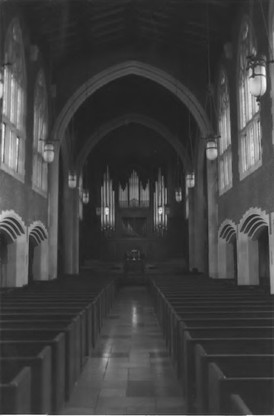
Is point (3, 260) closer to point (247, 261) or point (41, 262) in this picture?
point (41, 262)

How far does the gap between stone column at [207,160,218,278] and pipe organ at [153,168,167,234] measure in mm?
9955

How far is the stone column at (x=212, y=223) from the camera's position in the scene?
1753 cm

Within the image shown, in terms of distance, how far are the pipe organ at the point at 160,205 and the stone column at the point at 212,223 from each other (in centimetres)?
995

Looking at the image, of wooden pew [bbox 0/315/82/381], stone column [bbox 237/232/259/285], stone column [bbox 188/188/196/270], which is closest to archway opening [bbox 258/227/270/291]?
stone column [bbox 237/232/259/285]

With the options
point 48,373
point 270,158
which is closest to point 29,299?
point 48,373

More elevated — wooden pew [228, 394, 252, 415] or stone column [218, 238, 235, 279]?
stone column [218, 238, 235, 279]

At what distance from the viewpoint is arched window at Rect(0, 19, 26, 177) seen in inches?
486

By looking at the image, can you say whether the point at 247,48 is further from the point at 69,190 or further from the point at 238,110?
the point at 69,190

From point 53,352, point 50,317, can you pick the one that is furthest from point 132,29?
point 53,352

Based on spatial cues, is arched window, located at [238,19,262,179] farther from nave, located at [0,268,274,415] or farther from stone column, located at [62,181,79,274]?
stone column, located at [62,181,79,274]

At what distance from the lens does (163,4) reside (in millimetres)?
13273

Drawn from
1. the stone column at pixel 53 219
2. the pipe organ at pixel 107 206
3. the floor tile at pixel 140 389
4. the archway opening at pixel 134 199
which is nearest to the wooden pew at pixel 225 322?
the floor tile at pixel 140 389

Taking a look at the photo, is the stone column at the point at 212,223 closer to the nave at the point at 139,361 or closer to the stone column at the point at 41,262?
the stone column at the point at 41,262

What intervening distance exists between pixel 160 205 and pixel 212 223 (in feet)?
35.7
